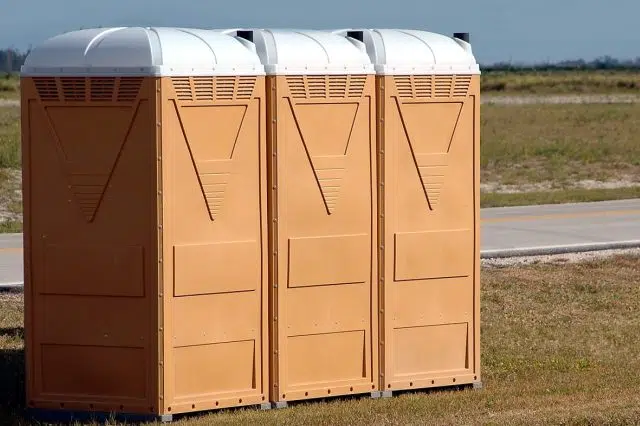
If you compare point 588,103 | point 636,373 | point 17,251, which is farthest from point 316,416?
point 588,103

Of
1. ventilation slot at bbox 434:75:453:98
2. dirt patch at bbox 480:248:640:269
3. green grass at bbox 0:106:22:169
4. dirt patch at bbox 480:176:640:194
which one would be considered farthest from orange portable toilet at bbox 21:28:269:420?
dirt patch at bbox 480:176:640:194

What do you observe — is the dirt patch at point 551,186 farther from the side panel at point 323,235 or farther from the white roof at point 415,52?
the side panel at point 323,235

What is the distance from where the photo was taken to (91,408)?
28.8ft

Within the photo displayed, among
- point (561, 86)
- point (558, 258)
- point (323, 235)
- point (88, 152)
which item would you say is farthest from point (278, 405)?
point (561, 86)

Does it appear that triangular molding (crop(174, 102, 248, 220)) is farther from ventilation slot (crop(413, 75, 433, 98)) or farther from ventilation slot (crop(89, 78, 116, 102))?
ventilation slot (crop(413, 75, 433, 98))

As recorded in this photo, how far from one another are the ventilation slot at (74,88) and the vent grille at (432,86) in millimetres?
2193

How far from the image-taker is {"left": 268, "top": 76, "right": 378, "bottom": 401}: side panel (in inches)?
350

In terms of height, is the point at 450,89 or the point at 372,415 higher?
the point at 450,89

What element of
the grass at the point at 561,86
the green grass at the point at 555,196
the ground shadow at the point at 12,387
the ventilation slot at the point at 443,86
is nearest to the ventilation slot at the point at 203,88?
the ventilation slot at the point at 443,86

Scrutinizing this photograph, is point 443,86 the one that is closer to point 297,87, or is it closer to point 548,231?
point 297,87

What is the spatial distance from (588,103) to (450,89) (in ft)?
216

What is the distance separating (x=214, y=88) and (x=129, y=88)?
1.81 ft

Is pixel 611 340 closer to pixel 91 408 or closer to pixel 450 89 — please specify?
pixel 450 89

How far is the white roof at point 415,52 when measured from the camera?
9219mm
